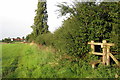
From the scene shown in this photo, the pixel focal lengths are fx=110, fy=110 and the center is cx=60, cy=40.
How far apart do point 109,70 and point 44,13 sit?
2377 cm

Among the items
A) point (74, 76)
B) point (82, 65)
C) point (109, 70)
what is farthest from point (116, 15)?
point (74, 76)

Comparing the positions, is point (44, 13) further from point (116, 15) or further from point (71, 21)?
point (116, 15)

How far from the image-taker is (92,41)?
19.9 feet

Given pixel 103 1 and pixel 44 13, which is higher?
pixel 44 13

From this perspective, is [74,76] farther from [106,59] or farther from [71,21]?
[71,21]

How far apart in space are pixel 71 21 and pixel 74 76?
3.43 metres

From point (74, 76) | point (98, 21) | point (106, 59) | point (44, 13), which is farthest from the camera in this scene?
point (44, 13)

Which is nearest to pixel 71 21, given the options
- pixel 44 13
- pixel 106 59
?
pixel 106 59

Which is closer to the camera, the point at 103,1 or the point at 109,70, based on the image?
the point at 109,70

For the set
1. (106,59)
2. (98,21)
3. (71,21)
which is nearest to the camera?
(106,59)

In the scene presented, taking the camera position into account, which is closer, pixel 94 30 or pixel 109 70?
pixel 109 70

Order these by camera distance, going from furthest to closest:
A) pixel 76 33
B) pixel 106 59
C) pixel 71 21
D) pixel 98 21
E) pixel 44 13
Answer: pixel 44 13 → pixel 71 21 → pixel 76 33 → pixel 98 21 → pixel 106 59

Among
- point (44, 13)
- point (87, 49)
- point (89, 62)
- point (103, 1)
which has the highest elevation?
point (44, 13)

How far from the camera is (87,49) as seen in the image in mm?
6359
